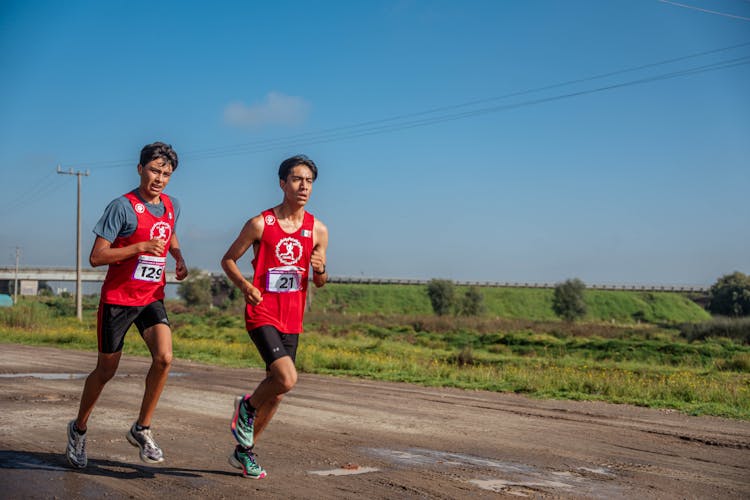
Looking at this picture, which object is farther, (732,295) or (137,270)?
(732,295)

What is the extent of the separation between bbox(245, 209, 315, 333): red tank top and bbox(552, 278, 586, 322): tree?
104 m

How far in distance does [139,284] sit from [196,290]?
4208 inches

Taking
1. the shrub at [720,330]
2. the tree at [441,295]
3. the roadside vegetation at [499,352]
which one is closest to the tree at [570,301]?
the roadside vegetation at [499,352]

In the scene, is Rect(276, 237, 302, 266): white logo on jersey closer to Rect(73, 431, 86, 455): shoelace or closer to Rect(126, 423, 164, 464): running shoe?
Rect(126, 423, 164, 464): running shoe

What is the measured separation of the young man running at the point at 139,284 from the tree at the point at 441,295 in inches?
4264

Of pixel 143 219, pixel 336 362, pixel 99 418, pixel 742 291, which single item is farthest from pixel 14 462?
pixel 742 291

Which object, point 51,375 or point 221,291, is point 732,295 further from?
point 51,375

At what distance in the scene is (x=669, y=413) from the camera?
496 inches

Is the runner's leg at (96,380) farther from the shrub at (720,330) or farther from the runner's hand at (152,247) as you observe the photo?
the shrub at (720,330)

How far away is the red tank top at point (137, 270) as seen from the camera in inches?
229

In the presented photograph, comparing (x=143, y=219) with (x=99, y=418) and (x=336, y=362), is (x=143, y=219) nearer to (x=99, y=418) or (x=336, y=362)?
(x=99, y=418)

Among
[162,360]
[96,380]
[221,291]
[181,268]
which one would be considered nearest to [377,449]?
[162,360]

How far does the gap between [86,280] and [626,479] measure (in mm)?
118606

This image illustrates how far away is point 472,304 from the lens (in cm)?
11088
